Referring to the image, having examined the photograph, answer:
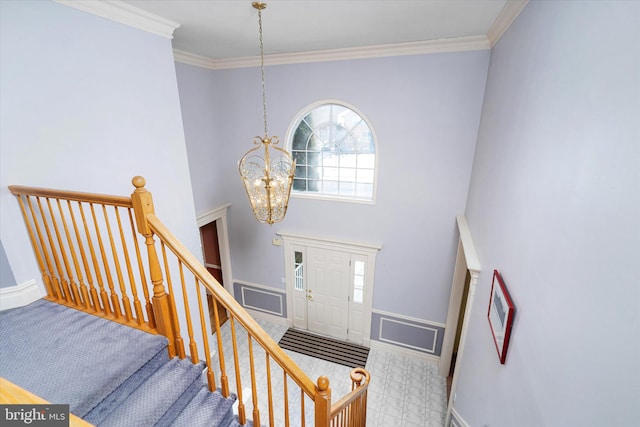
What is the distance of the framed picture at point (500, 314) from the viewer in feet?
5.87

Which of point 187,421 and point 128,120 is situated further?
point 128,120

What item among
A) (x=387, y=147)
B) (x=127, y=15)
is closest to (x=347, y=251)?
(x=387, y=147)

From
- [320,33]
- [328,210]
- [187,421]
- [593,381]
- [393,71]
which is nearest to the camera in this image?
[593,381]

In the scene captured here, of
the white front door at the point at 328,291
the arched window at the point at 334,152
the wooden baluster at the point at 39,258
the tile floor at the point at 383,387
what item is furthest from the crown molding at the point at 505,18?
the tile floor at the point at 383,387

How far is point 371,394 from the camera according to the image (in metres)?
4.16

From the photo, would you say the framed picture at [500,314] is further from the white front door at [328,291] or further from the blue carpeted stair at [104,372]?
the white front door at [328,291]

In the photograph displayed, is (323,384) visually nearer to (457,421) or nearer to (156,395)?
(156,395)

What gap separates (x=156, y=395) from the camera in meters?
1.75

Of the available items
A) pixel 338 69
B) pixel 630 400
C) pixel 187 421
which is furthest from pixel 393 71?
pixel 187 421

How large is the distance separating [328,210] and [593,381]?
3.81m

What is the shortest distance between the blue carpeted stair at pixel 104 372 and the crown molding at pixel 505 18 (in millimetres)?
3396

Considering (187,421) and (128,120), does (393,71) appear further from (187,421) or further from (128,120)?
(187,421)

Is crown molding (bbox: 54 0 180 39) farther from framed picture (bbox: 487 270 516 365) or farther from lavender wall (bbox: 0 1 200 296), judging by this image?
framed picture (bbox: 487 270 516 365)

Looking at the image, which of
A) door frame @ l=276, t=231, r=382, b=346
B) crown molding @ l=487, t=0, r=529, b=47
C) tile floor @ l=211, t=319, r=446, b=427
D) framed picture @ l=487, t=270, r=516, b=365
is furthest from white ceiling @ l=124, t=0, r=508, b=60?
tile floor @ l=211, t=319, r=446, b=427
